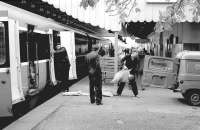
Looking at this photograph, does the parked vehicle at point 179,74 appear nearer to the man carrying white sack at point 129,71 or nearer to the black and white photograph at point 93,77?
the black and white photograph at point 93,77

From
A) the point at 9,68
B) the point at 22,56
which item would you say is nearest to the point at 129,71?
the point at 22,56

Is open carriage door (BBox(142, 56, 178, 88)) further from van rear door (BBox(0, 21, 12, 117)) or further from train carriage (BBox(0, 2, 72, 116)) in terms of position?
van rear door (BBox(0, 21, 12, 117))

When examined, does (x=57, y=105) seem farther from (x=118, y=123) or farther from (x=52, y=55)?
(x=52, y=55)

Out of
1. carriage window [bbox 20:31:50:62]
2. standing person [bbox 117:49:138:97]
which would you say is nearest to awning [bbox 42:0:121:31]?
carriage window [bbox 20:31:50:62]

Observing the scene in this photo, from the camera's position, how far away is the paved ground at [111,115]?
29.2 ft

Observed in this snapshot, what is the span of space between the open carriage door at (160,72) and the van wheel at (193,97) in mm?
785

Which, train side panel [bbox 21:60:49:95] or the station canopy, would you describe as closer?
train side panel [bbox 21:60:49:95]

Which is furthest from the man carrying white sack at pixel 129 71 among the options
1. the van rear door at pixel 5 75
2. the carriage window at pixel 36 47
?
the van rear door at pixel 5 75

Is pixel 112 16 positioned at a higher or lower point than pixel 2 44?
higher

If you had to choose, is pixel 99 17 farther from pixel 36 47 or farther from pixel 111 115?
pixel 111 115

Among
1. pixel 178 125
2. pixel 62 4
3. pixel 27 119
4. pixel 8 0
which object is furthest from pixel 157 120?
pixel 8 0

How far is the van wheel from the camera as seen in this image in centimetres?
1345

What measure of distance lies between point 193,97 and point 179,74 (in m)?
0.84

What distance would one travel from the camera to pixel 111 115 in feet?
34.2
